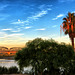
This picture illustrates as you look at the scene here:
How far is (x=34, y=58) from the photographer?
11.7m

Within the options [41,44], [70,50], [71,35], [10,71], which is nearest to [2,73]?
[10,71]

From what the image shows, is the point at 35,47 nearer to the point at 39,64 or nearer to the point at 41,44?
the point at 41,44

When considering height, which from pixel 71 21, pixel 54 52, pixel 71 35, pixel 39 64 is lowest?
pixel 39 64

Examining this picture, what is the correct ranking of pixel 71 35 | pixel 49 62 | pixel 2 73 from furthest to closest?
pixel 71 35 < pixel 2 73 < pixel 49 62

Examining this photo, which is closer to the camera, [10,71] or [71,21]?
[10,71]

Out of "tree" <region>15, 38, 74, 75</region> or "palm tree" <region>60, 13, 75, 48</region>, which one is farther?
"palm tree" <region>60, 13, 75, 48</region>

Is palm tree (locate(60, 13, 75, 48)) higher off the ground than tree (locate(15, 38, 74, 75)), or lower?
higher

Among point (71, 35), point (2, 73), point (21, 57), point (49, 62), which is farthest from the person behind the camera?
point (71, 35)

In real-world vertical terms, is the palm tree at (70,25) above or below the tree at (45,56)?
above

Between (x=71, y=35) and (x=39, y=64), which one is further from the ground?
(x=71, y=35)

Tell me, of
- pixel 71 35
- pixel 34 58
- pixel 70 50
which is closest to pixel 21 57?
pixel 34 58

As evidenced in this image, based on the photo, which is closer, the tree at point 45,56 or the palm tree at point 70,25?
the tree at point 45,56

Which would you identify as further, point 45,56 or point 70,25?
point 70,25

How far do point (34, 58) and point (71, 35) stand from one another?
110ft
